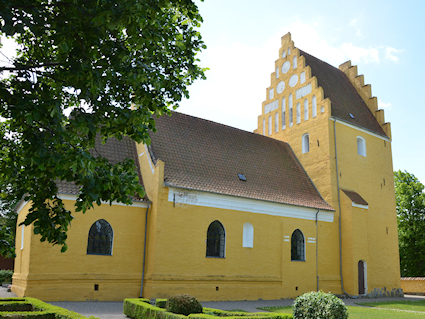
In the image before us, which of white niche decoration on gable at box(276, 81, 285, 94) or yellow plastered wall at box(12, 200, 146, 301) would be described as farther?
white niche decoration on gable at box(276, 81, 285, 94)

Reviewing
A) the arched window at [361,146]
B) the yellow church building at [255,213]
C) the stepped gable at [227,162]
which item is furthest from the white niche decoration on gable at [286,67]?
the arched window at [361,146]

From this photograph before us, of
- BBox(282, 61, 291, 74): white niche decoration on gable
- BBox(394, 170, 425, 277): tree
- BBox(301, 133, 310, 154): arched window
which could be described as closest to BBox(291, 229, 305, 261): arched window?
BBox(301, 133, 310, 154): arched window

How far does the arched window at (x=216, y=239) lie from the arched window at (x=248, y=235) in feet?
4.06

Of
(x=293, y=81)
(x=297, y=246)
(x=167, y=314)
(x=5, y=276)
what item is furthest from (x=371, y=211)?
(x=5, y=276)

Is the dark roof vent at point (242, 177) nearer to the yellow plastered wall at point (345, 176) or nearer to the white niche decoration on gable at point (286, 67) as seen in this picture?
the yellow plastered wall at point (345, 176)

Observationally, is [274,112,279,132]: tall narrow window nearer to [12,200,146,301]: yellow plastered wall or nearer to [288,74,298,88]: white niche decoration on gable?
[288,74,298,88]: white niche decoration on gable

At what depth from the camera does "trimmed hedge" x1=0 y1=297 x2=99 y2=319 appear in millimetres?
8438

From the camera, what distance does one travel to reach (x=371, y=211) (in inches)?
938

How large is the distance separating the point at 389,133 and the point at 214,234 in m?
16.0

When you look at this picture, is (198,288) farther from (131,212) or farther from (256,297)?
(131,212)

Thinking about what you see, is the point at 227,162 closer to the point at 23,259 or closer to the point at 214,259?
the point at 214,259

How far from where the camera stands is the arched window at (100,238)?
606 inches

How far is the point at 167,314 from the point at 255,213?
9790 mm

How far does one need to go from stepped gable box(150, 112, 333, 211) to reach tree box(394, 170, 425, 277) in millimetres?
16186
